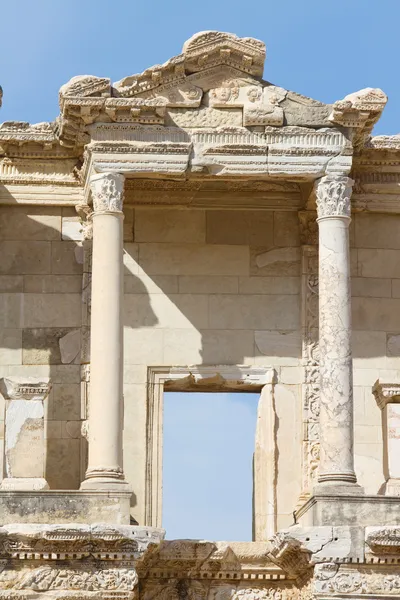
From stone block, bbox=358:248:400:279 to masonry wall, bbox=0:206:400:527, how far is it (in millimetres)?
14

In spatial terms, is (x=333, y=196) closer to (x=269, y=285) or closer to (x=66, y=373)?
(x=269, y=285)

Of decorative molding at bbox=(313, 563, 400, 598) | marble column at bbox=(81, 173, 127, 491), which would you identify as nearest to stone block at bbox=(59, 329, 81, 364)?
marble column at bbox=(81, 173, 127, 491)


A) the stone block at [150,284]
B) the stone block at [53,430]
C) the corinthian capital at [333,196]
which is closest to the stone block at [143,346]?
the stone block at [150,284]

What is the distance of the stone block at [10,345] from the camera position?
2391cm

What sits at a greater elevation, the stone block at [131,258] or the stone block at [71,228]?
the stone block at [71,228]

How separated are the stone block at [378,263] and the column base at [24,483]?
5.38 metres

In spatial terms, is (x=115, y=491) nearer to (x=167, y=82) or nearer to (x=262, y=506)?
(x=262, y=506)

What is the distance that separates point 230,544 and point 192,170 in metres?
4.83

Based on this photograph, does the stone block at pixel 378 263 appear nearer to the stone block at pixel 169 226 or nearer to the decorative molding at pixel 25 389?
the stone block at pixel 169 226

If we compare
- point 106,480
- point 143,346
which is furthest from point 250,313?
point 106,480

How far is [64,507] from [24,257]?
412 centimetres

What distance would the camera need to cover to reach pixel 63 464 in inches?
925

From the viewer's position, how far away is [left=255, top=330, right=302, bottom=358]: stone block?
2417 cm

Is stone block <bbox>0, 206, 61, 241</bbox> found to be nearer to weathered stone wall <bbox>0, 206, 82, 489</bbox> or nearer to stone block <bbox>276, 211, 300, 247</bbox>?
weathered stone wall <bbox>0, 206, 82, 489</bbox>
